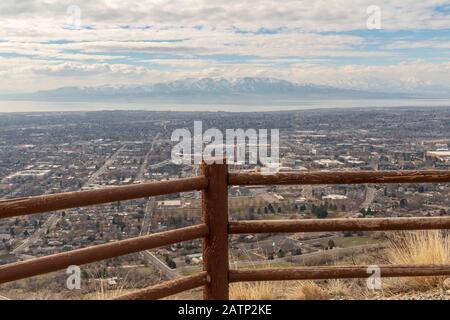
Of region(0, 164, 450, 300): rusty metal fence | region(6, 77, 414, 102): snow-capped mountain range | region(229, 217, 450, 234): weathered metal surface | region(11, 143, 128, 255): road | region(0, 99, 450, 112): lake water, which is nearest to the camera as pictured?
region(0, 164, 450, 300): rusty metal fence

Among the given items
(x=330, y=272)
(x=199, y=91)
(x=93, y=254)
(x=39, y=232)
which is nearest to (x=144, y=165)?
(x=39, y=232)

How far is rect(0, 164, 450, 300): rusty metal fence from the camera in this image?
378 cm

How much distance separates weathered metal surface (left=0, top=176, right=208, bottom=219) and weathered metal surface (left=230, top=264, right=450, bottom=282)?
88 cm

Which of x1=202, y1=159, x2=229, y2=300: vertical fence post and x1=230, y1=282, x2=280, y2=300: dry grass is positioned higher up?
x1=202, y1=159, x2=229, y2=300: vertical fence post

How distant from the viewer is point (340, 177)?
426cm

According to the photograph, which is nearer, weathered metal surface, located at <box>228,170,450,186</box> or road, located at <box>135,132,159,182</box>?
weathered metal surface, located at <box>228,170,450,186</box>

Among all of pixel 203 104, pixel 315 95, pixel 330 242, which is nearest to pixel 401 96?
pixel 315 95

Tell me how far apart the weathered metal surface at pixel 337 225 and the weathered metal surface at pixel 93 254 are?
0.38 metres

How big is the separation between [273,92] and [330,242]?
3360 centimetres

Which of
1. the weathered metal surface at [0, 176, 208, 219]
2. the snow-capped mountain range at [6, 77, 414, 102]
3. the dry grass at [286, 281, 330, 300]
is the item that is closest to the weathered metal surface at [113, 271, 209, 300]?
the weathered metal surface at [0, 176, 208, 219]

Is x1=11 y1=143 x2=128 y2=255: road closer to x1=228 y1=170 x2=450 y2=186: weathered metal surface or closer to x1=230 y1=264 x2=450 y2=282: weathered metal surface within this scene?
x1=230 y1=264 x2=450 y2=282: weathered metal surface

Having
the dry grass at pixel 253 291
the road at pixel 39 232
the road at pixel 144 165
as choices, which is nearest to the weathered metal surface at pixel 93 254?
the dry grass at pixel 253 291

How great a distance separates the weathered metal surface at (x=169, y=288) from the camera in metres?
3.96

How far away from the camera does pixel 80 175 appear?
15.5 m
